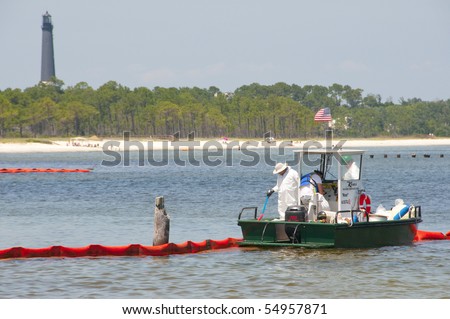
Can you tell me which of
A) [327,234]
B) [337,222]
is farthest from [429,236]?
[327,234]

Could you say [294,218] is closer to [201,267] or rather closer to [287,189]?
[287,189]

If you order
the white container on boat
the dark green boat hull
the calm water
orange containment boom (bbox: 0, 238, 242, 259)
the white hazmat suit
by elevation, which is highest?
the white hazmat suit

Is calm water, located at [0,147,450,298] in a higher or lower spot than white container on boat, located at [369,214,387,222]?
lower

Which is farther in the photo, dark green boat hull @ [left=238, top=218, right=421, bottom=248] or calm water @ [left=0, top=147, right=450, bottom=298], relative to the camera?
dark green boat hull @ [left=238, top=218, right=421, bottom=248]

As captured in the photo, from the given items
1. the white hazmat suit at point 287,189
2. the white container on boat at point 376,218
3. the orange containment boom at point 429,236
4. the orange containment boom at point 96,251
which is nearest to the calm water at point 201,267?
the orange containment boom at point 96,251

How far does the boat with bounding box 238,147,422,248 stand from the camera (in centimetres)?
2256

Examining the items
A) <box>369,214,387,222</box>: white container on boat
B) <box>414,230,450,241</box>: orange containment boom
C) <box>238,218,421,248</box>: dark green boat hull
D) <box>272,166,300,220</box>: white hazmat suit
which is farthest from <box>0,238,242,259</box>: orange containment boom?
<box>414,230,450,241</box>: orange containment boom

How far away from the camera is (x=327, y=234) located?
2252cm

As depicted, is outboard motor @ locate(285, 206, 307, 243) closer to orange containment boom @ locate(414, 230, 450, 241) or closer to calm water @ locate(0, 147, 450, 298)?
calm water @ locate(0, 147, 450, 298)

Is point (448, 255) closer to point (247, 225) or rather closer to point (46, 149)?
point (247, 225)

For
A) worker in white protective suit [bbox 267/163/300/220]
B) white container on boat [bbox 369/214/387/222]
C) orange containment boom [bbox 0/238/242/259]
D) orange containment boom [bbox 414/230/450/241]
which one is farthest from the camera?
orange containment boom [bbox 414/230/450/241]

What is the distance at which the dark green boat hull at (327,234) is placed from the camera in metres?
22.5

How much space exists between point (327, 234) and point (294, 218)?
0.89 m

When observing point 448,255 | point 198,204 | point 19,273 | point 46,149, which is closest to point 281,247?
point 448,255
